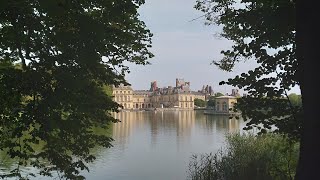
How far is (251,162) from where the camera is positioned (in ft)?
32.2

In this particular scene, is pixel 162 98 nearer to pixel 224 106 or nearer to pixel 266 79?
pixel 224 106

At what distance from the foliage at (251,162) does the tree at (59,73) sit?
307cm

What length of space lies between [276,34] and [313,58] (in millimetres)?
1718

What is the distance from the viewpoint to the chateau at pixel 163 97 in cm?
13968

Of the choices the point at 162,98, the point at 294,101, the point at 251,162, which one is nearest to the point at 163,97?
the point at 162,98

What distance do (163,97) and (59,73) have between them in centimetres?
14390

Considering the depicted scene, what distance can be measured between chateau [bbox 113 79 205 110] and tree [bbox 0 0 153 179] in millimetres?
127066

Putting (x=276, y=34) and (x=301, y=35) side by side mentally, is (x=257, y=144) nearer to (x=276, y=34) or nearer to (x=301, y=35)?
(x=276, y=34)

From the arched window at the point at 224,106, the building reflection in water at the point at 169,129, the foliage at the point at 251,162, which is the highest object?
the arched window at the point at 224,106

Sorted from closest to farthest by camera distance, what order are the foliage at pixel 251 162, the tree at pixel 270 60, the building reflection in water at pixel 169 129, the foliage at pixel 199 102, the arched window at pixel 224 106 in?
1. the tree at pixel 270 60
2. the foliage at pixel 251 162
3. the building reflection in water at pixel 169 129
4. the arched window at pixel 224 106
5. the foliage at pixel 199 102

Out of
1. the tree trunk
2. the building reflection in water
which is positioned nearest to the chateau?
the building reflection in water

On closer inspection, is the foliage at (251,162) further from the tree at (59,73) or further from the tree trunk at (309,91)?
the tree at (59,73)

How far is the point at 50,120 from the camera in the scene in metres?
5.24

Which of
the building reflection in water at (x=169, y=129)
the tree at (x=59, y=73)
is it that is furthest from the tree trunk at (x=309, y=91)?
the building reflection in water at (x=169, y=129)
